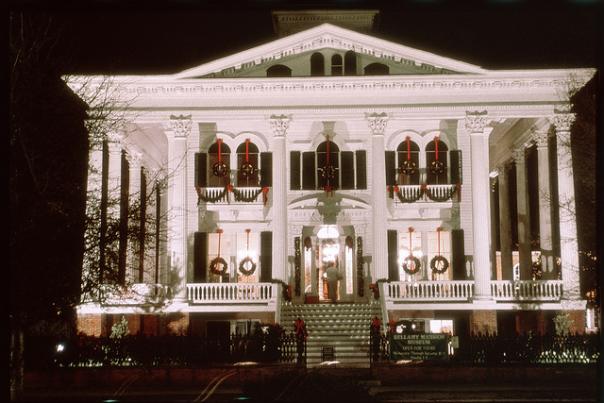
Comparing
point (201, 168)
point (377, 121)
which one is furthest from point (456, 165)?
point (201, 168)

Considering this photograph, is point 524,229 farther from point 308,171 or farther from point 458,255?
point 308,171

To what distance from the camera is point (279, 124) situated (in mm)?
35562

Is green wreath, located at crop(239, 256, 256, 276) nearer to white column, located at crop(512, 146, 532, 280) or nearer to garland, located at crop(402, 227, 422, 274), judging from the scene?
garland, located at crop(402, 227, 422, 274)

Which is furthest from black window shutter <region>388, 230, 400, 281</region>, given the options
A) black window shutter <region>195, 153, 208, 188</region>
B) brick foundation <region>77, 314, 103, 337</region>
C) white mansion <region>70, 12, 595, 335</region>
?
brick foundation <region>77, 314, 103, 337</region>

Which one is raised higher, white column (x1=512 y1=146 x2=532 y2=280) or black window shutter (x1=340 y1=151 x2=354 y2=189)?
black window shutter (x1=340 y1=151 x2=354 y2=189)

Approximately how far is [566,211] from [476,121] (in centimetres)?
522

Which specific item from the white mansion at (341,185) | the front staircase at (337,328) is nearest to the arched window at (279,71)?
the white mansion at (341,185)

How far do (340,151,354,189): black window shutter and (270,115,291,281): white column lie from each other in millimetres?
2788

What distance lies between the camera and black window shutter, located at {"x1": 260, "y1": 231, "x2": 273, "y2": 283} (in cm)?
3756

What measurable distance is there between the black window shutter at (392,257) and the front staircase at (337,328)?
2677 millimetres

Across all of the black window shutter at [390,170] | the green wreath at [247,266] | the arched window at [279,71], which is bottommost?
the green wreath at [247,266]

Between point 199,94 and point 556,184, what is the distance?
15799 mm

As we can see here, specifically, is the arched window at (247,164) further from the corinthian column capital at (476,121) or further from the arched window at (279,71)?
the corinthian column capital at (476,121)

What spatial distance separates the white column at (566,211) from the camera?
33688mm
